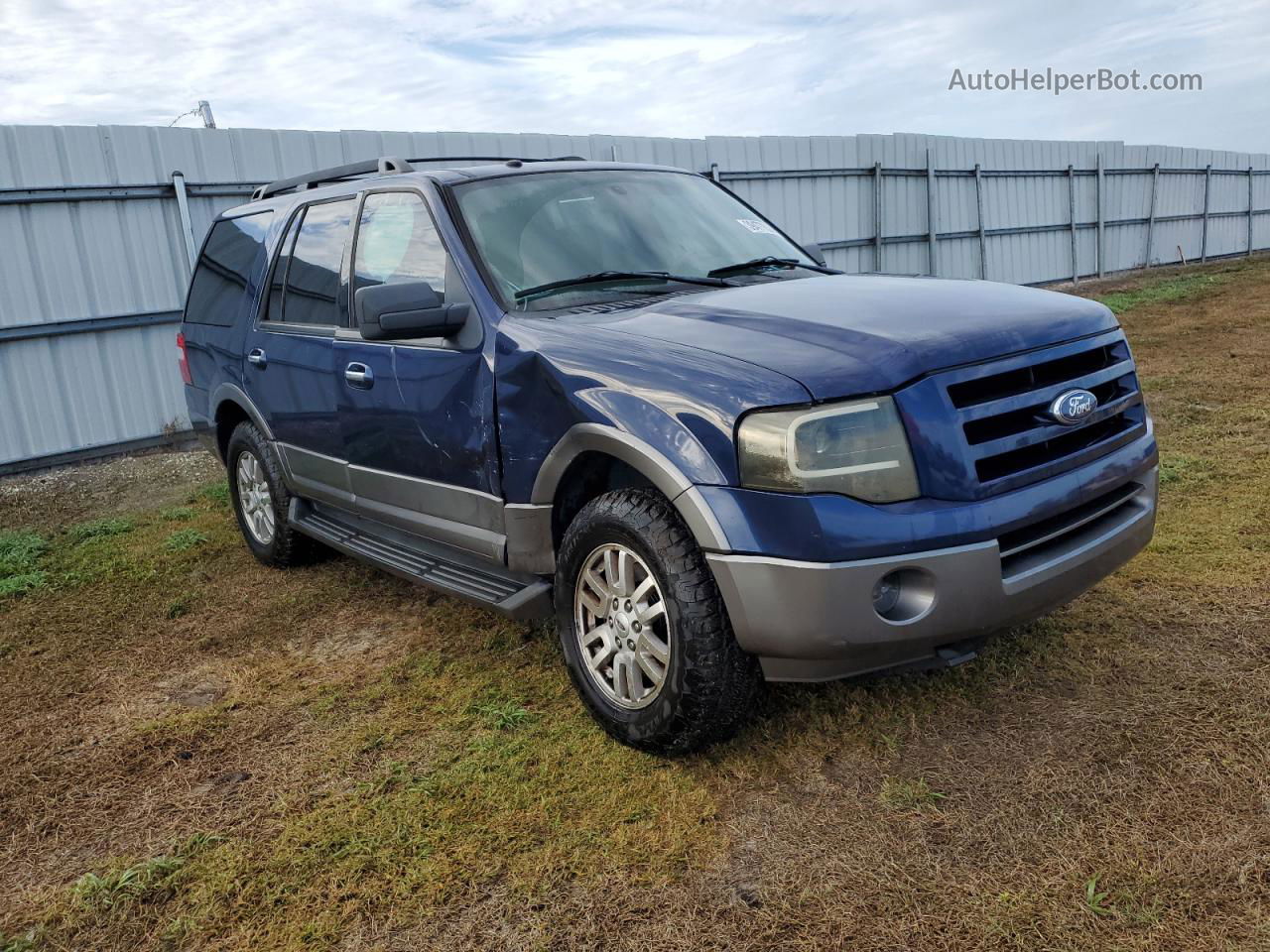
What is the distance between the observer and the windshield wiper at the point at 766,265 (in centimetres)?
383

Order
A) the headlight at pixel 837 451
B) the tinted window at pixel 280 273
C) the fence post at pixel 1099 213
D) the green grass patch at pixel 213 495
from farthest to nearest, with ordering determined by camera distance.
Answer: the fence post at pixel 1099 213 → the green grass patch at pixel 213 495 → the tinted window at pixel 280 273 → the headlight at pixel 837 451

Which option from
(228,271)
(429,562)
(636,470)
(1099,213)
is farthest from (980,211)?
(636,470)

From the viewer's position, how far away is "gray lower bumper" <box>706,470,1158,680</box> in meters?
2.54

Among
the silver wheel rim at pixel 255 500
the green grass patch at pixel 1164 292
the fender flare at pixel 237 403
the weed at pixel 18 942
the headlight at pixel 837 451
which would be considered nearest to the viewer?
the weed at pixel 18 942

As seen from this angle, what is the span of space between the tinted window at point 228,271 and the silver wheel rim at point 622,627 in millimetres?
2988

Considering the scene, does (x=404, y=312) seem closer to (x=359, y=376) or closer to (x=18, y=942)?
(x=359, y=376)

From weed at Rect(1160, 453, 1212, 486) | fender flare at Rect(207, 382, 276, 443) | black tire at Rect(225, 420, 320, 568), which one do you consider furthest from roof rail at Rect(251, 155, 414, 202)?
weed at Rect(1160, 453, 1212, 486)

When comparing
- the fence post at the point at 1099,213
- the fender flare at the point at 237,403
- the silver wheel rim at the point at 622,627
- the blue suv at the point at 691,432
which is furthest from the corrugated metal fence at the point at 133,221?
the fence post at the point at 1099,213

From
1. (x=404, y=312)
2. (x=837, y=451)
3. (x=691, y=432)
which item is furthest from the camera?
(x=404, y=312)

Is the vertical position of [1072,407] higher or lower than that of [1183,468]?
higher

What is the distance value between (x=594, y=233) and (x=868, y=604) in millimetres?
1932

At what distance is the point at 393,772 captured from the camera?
3.13 meters

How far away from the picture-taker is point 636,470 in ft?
10.1

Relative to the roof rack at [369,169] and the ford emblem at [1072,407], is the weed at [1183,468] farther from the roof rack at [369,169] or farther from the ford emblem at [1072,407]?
the roof rack at [369,169]
